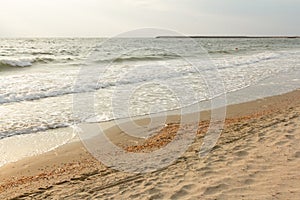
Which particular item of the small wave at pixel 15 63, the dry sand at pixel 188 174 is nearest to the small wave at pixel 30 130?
the dry sand at pixel 188 174

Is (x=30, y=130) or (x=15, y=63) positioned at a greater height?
(x=15, y=63)

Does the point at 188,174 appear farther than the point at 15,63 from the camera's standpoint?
No

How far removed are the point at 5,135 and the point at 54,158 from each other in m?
1.70

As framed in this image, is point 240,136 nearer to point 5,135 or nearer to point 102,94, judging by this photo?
point 5,135

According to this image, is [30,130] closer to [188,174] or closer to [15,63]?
[188,174]

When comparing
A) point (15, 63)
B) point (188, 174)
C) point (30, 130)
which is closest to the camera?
point (188, 174)

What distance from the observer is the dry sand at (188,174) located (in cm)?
364

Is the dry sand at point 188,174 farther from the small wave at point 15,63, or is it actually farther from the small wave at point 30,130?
the small wave at point 15,63

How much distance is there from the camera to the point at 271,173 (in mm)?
3885

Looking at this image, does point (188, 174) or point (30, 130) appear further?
point (30, 130)

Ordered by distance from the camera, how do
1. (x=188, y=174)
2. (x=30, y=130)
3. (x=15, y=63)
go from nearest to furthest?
(x=188, y=174) < (x=30, y=130) < (x=15, y=63)

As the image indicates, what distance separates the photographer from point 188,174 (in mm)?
4133

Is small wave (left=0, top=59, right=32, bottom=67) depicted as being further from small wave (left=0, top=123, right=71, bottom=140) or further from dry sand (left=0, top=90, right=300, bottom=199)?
dry sand (left=0, top=90, right=300, bottom=199)

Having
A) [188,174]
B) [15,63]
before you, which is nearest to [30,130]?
[188,174]
